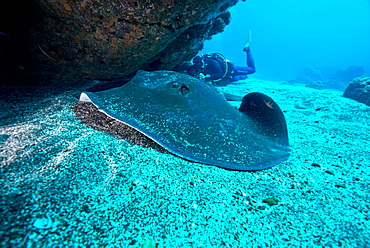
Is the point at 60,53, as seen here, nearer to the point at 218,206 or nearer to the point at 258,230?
the point at 218,206

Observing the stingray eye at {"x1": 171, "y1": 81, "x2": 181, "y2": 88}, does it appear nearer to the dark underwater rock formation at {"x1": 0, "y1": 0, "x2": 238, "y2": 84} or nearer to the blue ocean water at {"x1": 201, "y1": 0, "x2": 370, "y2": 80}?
the dark underwater rock formation at {"x1": 0, "y1": 0, "x2": 238, "y2": 84}

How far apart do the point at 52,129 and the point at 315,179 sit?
3064 mm

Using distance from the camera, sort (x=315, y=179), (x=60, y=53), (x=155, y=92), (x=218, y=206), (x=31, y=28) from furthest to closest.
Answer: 1. (x=60, y=53)
2. (x=31, y=28)
3. (x=155, y=92)
4. (x=315, y=179)
5. (x=218, y=206)

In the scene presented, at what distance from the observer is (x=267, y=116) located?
9.01 feet

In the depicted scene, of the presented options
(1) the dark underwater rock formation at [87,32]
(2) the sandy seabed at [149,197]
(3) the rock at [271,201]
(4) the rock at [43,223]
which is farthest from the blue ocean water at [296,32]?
(4) the rock at [43,223]

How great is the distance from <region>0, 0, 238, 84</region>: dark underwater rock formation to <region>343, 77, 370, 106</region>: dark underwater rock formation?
8.59 m

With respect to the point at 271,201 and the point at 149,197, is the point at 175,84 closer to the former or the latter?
the point at 149,197

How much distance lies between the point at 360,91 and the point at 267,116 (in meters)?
8.96

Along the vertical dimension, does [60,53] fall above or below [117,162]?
above

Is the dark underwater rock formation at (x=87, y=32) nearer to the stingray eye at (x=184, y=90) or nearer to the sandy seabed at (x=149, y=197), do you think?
the stingray eye at (x=184, y=90)

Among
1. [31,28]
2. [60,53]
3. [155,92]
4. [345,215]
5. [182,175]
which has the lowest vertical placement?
[182,175]

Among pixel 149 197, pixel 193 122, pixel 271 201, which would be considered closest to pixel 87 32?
pixel 193 122

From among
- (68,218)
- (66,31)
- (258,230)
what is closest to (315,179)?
(258,230)

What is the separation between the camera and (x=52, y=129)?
1.87 metres
